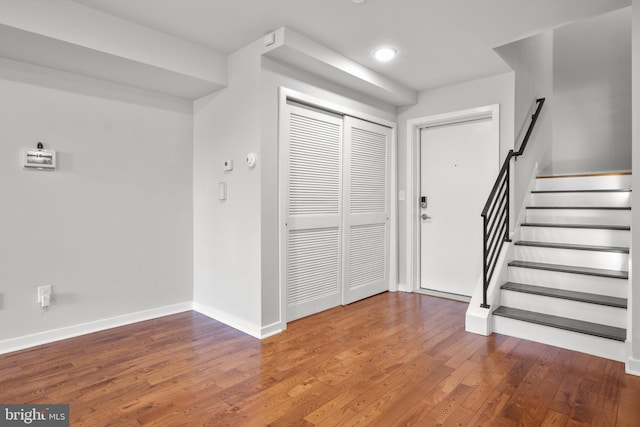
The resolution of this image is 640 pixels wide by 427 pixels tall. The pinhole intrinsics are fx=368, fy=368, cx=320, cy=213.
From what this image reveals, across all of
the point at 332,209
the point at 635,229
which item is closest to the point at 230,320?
the point at 332,209

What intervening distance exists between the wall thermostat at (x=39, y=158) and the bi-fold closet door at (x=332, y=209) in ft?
5.91

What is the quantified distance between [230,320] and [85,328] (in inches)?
46.6

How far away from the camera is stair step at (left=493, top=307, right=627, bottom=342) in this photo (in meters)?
2.61

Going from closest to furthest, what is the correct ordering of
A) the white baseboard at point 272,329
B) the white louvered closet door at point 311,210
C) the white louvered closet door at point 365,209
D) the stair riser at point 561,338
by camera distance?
the stair riser at point 561,338 → the white baseboard at point 272,329 → the white louvered closet door at point 311,210 → the white louvered closet door at point 365,209

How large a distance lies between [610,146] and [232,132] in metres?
4.82

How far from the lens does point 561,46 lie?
5180mm

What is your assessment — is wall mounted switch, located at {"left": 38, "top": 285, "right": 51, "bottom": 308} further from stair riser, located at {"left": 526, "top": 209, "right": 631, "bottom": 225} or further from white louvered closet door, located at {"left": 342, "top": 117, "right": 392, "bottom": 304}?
stair riser, located at {"left": 526, "top": 209, "right": 631, "bottom": 225}

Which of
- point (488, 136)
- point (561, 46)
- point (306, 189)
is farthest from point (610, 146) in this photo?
point (306, 189)

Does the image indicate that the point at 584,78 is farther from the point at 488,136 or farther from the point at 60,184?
the point at 60,184

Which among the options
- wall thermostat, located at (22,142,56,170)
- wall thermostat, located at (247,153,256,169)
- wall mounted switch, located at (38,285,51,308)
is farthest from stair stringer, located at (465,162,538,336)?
wall thermostat, located at (22,142,56,170)

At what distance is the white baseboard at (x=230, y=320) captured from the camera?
3072mm

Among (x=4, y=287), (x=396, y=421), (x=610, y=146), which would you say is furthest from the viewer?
(x=610, y=146)

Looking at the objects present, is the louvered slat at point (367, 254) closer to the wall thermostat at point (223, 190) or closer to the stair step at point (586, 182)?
the wall thermostat at point (223, 190)

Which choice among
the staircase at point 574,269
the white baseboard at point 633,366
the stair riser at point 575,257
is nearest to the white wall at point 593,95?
the staircase at point 574,269
